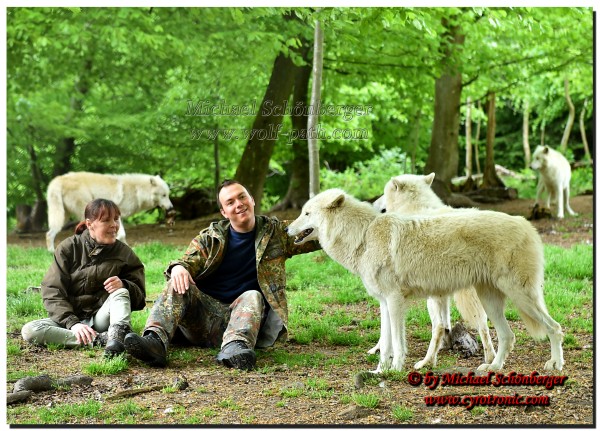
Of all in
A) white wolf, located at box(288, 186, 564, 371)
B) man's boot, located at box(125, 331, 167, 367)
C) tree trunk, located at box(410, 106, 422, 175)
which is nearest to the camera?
white wolf, located at box(288, 186, 564, 371)

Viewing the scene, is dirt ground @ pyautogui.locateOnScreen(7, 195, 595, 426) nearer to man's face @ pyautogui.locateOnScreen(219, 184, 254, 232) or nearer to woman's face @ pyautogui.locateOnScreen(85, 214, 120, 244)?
woman's face @ pyautogui.locateOnScreen(85, 214, 120, 244)

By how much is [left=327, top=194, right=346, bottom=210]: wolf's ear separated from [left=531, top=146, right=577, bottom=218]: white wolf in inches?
342

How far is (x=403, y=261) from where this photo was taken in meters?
4.32

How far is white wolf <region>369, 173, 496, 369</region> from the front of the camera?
181 inches

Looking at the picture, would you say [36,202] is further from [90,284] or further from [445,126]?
[90,284]

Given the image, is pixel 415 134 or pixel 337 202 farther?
pixel 415 134

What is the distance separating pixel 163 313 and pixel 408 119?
13.6m

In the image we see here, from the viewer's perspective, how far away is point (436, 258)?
14.0 ft

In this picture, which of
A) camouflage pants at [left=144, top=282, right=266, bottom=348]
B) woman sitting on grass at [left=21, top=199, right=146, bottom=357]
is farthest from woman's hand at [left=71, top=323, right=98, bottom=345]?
camouflage pants at [left=144, top=282, right=266, bottom=348]

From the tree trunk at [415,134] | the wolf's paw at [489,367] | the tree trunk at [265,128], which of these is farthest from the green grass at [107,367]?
the tree trunk at [415,134]

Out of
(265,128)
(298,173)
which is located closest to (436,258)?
(265,128)

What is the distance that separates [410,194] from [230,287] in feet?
5.16

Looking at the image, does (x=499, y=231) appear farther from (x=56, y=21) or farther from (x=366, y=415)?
(x=56, y=21)

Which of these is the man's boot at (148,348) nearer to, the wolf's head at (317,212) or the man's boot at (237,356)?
the man's boot at (237,356)
